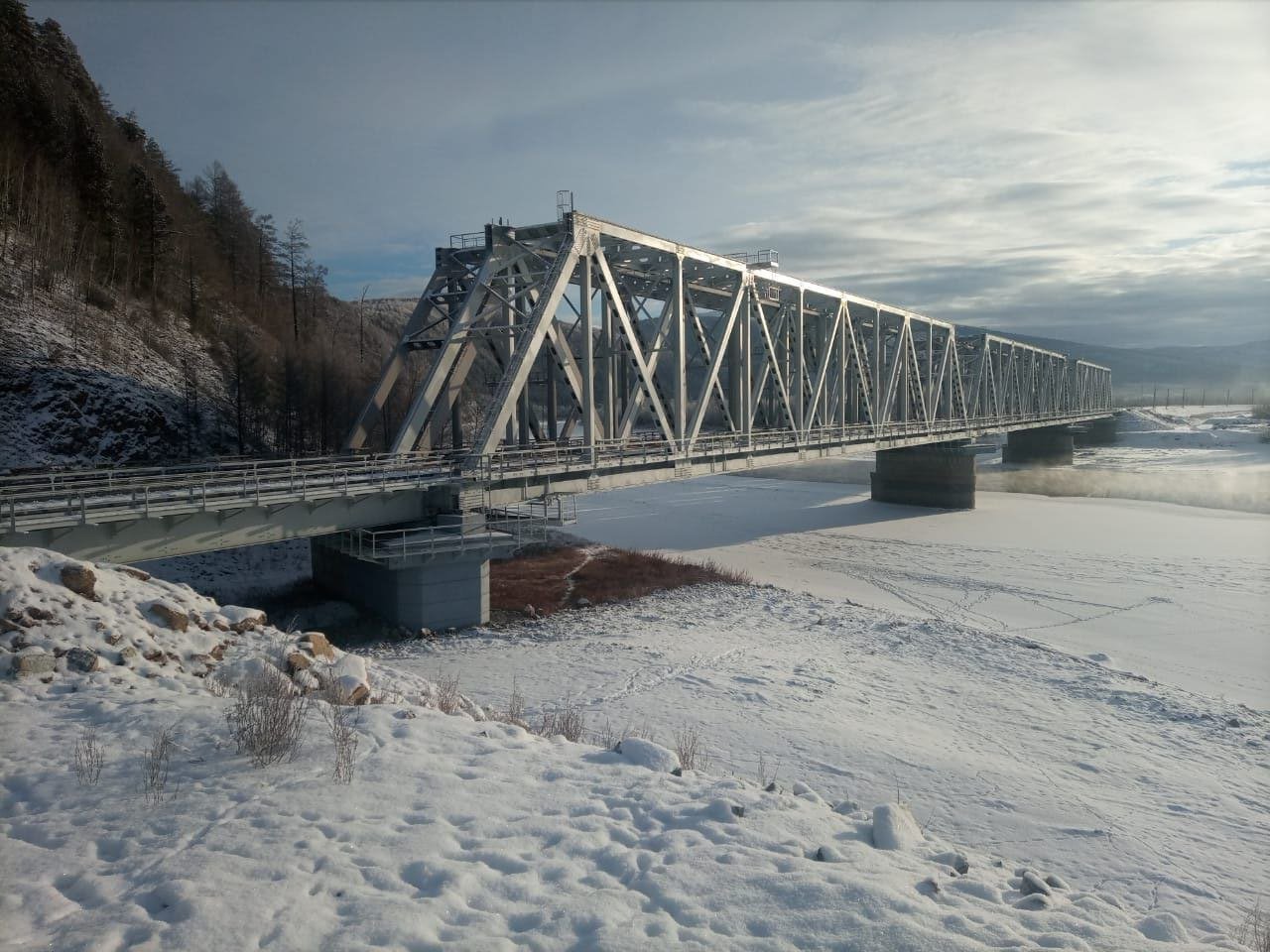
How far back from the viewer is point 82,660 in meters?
10.3

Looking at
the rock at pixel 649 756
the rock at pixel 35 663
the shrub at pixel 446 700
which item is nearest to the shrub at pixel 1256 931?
the rock at pixel 649 756

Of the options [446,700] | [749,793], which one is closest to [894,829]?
[749,793]

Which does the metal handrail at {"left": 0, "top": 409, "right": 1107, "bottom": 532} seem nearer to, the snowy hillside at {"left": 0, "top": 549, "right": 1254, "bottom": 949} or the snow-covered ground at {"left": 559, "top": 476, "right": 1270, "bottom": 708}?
the snow-covered ground at {"left": 559, "top": 476, "right": 1270, "bottom": 708}

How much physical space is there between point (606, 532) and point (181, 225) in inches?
1613

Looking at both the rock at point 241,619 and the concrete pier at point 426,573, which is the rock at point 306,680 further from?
the concrete pier at point 426,573

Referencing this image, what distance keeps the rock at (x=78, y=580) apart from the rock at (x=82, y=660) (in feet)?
8.42

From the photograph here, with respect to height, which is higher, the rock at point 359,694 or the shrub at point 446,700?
the rock at point 359,694

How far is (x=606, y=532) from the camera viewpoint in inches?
1613

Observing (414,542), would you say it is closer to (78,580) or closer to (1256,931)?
(78,580)

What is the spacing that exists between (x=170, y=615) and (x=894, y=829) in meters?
11.7

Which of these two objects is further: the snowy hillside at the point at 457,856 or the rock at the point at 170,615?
the rock at the point at 170,615

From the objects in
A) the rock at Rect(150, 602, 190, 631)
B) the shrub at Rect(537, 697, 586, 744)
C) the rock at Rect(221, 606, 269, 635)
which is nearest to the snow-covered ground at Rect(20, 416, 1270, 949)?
the shrub at Rect(537, 697, 586, 744)

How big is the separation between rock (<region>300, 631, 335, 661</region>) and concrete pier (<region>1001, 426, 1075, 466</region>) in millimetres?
91963

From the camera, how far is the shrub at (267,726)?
7.57 m
